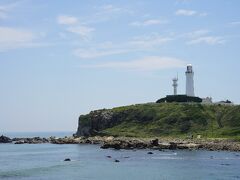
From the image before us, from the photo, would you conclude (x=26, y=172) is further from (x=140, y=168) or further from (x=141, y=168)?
(x=141, y=168)

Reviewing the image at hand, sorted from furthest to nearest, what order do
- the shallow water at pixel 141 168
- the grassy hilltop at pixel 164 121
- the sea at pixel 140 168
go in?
the grassy hilltop at pixel 164 121 → the shallow water at pixel 141 168 → the sea at pixel 140 168

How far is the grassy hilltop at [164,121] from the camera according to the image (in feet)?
527

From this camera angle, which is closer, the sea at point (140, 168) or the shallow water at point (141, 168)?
the sea at point (140, 168)

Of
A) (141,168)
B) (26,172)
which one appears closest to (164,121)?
(141,168)

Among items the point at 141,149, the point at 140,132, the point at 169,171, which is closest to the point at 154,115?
the point at 140,132

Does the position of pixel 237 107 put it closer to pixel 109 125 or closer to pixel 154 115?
pixel 154 115

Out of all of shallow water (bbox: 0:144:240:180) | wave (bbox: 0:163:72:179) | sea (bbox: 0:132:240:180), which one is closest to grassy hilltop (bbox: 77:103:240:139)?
shallow water (bbox: 0:144:240:180)

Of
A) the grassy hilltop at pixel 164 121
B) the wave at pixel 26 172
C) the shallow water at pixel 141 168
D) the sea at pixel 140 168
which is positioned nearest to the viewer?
the sea at pixel 140 168

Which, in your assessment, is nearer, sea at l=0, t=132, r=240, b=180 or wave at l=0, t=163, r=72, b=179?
sea at l=0, t=132, r=240, b=180

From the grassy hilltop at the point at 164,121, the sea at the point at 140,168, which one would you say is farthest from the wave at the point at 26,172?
the grassy hilltop at the point at 164,121

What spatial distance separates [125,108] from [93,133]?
17.2 m

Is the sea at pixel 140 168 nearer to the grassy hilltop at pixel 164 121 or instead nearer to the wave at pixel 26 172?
the wave at pixel 26 172

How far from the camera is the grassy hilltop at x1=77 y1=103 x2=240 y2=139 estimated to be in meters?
161

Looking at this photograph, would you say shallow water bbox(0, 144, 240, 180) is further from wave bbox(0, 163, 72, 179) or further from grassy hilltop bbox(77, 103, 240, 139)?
grassy hilltop bbox(77, 103, 240, 139)
